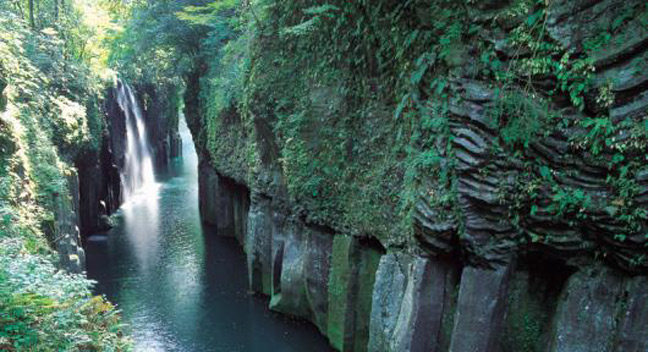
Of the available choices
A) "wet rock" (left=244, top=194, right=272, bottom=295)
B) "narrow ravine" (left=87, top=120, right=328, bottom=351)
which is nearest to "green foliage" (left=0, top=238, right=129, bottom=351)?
"narrow ravine" (left=87, top=120, right=328, bottom=351)

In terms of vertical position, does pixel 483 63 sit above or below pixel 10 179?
above

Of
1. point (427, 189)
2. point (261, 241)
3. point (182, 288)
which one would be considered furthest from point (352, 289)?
point (182, 288)

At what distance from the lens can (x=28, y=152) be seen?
12570 mm

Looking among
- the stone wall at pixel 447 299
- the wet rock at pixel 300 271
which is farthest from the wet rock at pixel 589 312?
the wet rock at pixel 300 271

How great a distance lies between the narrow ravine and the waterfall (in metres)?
4.15

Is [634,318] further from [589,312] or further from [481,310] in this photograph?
[481,310]

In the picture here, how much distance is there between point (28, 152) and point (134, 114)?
20603 millimetres

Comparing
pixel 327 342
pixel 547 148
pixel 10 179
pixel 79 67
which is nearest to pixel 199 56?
pixel 79 67

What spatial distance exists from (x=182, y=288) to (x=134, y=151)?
17828mm

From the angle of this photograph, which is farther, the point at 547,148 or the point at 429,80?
the point at 429,80

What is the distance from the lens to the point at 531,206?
7.36 m

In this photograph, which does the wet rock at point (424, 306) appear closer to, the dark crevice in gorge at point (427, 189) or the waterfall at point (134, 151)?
the dark crevice in gorge at point (427, 189)

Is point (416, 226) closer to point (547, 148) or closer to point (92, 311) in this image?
point (547, 148)

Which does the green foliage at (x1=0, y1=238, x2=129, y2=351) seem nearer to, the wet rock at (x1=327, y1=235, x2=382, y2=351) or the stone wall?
the stone wall
